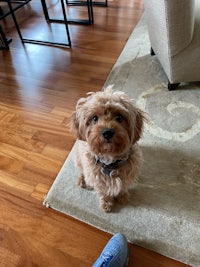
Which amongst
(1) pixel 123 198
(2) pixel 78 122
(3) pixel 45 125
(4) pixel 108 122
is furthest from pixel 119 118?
(3) pixel 45 125

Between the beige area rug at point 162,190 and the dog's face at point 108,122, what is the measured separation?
441mm

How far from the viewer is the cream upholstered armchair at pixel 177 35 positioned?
4.34ft

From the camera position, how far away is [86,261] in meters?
1.13

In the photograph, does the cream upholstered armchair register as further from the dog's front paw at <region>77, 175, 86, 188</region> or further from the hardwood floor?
the dog's front paw at <region>77, 175, 86, 188</region>

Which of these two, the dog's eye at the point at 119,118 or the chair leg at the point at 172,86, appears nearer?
the dog's eye at the point at 119,118

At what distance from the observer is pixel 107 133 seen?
2.95ft

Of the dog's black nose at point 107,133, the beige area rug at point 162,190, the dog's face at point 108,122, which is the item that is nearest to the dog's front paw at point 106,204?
the beige area rug at point 162,190

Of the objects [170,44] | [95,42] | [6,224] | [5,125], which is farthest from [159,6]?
[6,224]

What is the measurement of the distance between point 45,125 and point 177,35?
1080mm

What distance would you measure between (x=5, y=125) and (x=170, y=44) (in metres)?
1.31

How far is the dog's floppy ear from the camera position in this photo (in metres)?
1.00

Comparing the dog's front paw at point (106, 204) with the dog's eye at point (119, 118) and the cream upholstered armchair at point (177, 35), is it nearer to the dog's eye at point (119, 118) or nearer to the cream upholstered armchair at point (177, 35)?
the dog's eye at point (119, 118)

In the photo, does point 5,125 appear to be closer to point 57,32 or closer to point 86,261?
point 86,261

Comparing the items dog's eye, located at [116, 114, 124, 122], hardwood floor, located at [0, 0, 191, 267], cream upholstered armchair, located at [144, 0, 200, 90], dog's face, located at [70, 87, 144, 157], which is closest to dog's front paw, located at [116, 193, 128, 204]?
hardwood floor, located at [0, 0, 191, 267]
